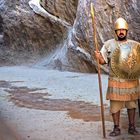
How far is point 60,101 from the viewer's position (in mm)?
7828

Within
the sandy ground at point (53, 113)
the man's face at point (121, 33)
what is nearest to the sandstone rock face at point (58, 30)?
the sandy ground at point (53, 113)

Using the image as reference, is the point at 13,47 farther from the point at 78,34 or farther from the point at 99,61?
the point at 99,61

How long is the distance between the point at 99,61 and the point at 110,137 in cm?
93

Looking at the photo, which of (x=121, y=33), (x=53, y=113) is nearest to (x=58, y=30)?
(x=53, y=113)

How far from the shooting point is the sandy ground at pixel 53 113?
4801 mm

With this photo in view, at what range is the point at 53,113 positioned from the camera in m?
6.49

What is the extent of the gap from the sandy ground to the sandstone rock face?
4052mm

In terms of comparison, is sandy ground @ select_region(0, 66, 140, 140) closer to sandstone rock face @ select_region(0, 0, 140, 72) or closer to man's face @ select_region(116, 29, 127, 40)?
man's face @ select_region(116, 29, 127, 40)

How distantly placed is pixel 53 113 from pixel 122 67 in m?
2.36

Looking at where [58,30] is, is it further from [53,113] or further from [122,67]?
[122,67]

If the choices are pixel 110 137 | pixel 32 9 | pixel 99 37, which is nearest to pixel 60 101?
pixel 110 137

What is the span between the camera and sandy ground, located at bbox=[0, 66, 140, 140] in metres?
4.80

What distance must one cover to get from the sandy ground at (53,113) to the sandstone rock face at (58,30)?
13.3 ft

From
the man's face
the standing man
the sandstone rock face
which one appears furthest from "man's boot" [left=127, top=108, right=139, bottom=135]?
the sandstone rock face
